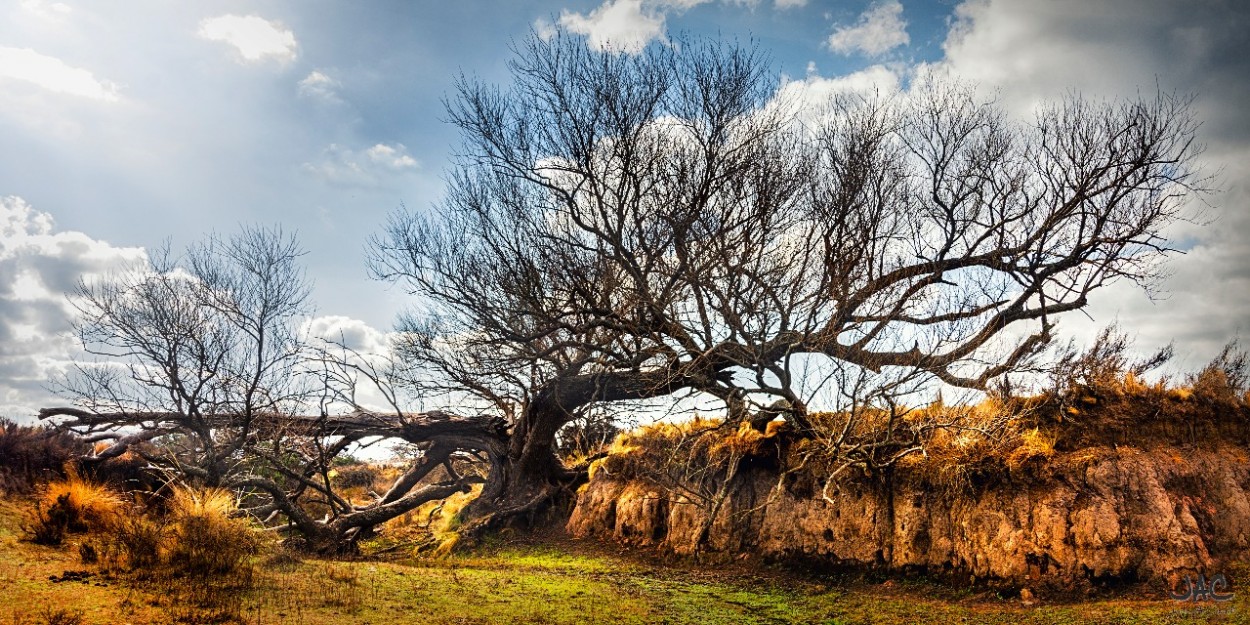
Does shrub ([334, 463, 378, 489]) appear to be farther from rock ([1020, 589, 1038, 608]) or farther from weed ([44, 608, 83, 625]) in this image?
rock ([1020, 589, 1038, 608])

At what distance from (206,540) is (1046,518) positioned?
1071cm

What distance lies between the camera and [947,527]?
398 inches

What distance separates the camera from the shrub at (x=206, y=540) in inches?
315

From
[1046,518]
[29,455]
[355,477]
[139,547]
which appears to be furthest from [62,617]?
[355,477]
